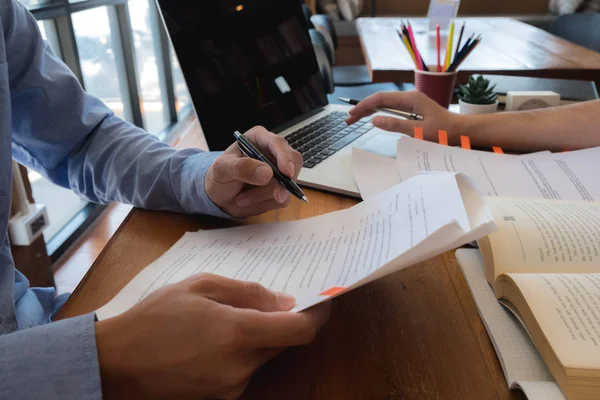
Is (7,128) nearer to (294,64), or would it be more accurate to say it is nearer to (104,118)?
(104,118)

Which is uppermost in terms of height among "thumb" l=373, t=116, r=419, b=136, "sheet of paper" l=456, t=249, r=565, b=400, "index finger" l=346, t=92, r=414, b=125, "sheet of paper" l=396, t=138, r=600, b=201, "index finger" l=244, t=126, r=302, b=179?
"index finger" l=244, t=126, r=302, b=179

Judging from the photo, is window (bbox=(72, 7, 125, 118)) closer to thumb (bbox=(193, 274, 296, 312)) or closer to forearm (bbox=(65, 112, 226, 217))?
forearm (bbox=(65, 112, 226, 217))

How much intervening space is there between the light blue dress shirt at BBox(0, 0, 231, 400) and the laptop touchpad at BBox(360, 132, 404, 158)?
290 millimetres

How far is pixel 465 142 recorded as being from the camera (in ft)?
2.65

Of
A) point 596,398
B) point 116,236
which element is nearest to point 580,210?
point 596,398

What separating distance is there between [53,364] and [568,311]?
381 mm

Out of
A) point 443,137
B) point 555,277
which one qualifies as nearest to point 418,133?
point 443,137

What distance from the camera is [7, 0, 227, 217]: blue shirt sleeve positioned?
644 mm

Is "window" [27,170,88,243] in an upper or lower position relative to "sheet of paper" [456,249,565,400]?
lower

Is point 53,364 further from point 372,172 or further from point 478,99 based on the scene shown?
point 478,99

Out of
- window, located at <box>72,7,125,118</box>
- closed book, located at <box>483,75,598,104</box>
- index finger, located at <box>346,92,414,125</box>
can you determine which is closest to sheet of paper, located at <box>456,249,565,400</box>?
index finger, located at <box>346,92,414,125</box>

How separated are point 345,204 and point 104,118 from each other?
0.38 m

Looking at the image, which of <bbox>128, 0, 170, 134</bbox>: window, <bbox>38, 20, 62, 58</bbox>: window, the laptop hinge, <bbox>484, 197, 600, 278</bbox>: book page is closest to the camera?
<bbox>484, 197, 600, 278</bbox>: book page

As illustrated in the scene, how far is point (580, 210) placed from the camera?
0.53 metres
